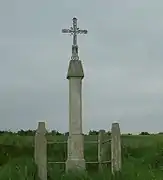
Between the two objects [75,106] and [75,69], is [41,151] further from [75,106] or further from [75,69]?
[75,69]

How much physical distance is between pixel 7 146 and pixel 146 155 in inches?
174

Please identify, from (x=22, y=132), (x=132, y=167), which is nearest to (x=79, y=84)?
(x=132, y=167)

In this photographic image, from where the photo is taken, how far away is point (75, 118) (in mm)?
12695

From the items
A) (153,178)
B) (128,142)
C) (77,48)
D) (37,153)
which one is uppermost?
(77,48)

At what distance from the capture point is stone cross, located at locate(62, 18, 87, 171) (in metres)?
12.5

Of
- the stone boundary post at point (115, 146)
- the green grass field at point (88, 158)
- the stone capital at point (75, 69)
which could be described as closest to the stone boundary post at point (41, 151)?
the green grass field at point (88, 158)

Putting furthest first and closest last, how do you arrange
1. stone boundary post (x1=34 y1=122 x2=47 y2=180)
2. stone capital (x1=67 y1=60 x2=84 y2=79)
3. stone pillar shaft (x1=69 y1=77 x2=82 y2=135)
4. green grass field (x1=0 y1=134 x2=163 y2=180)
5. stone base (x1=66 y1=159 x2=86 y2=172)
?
stone capital (x1=67 y1=60 x2=84 y2=79), stone pillar shaft (x1=69 y1=77 x2=82 y2=135), stone base (x1=66 y1=159 x2=86 y2=172), stone boundary post (x1=34 y1=122 x2=47 y2=180), green grass field (x1=0 y1=134 x2=163 y2=180)

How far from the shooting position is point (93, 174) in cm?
1125

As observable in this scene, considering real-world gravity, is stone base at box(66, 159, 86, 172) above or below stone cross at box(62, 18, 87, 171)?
below

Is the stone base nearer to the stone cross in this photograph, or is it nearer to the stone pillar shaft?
the stone cross

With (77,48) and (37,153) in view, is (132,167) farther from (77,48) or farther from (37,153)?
(77,48)

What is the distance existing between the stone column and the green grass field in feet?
1.17

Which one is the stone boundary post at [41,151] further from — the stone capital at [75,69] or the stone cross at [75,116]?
the stone capital at [75,69]

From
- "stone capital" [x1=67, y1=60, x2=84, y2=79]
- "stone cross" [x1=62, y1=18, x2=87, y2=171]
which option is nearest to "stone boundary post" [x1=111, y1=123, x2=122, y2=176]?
"stone cross" [x1=62, y1=18, x2=87, y2=171]
